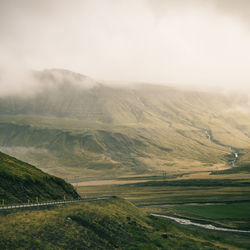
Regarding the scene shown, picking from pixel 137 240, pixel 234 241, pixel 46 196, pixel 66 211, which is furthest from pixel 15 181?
pixel 234 241

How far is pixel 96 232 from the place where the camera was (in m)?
96.3

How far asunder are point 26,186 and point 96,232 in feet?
169

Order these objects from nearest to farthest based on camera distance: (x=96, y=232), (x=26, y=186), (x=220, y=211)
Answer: (x=96, y=232), (x=26, y=186), (x=220, y=211)

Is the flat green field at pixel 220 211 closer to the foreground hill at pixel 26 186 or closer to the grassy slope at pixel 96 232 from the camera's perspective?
the grassy slope at pixel 96 232

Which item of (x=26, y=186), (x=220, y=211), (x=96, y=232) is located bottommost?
(x=220, y=211)

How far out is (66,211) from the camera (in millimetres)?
104938

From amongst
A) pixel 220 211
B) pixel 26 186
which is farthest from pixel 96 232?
pixel 220 211

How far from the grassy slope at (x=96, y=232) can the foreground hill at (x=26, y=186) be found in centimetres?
2309

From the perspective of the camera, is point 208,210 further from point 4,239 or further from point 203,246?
point 4,239

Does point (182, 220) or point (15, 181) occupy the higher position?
point (15, 181)

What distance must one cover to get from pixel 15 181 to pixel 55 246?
6171 centimetres

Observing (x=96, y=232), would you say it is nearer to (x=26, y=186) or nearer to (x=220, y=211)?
(x=26, y=186)

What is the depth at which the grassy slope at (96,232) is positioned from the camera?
81.8 m

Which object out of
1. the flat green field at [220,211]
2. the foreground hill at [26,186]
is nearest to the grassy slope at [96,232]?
the foreground hill at [26,186]
